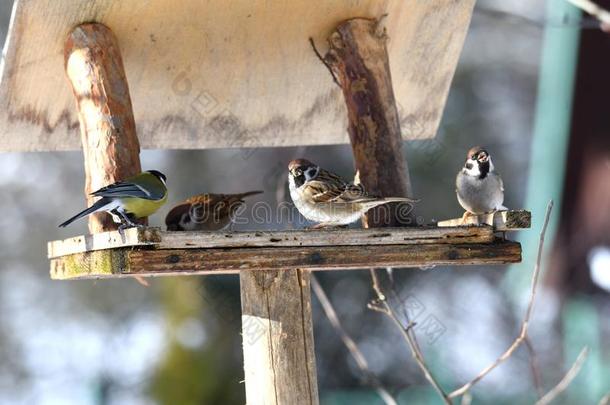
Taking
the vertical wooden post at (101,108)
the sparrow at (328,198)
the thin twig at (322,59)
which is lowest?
the sparrow at (328,198)

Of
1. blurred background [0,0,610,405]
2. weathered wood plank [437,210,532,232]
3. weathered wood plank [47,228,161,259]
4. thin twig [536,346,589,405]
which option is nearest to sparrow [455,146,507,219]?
weathered wood plank [437,210,532,232]

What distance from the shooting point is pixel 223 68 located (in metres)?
5.31

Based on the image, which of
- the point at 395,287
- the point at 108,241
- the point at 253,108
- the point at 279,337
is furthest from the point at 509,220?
the point at 395,287

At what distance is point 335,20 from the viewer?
17.0 feet

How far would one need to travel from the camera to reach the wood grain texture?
4.85 meters

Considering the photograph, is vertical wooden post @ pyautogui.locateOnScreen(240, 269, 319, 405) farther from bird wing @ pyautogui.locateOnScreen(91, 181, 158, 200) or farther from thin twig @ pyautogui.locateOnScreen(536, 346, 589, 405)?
thin twig @ pyautogui.locateOnScreen(536, 346, 589, 405)

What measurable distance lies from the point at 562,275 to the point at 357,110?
16.0ft

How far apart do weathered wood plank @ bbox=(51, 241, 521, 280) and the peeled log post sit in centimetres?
62

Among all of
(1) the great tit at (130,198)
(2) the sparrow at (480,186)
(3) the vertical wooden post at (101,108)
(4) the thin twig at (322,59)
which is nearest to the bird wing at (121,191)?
(1) the great tit at (130,198)

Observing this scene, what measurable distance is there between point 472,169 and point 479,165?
0.12ft

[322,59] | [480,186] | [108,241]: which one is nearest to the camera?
[108,241]

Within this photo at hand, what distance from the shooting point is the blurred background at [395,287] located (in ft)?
29.3

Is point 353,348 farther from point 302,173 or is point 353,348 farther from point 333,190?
point 302,173

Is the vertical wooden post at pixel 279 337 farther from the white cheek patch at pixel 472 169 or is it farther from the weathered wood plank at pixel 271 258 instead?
the white cheek patch at pixel 472 169
